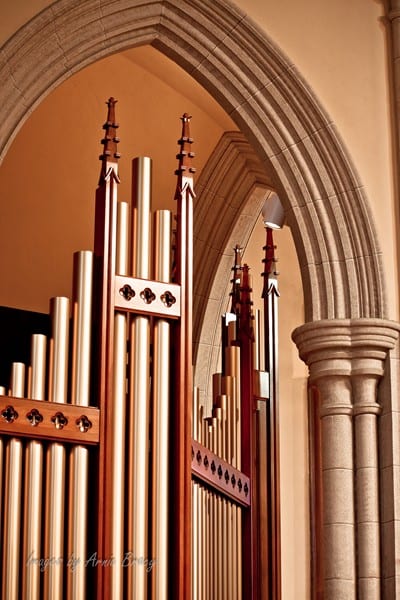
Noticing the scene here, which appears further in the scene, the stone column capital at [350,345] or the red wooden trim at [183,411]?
the stone column capital at [350,345]

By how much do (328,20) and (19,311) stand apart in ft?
9.57

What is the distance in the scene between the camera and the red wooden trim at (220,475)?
7.19 meters

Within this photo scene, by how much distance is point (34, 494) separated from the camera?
6219 millimetres

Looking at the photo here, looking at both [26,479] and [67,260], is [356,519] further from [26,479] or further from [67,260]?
[67,260]

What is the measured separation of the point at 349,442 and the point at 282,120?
1.79m

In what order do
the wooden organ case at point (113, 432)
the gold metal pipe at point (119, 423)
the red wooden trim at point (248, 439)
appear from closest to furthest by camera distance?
1. the wooden organ case at point (113, 432)
2. the gold metal pipe at point (119, 423)
3. the red wooden trim at point (248, 439)

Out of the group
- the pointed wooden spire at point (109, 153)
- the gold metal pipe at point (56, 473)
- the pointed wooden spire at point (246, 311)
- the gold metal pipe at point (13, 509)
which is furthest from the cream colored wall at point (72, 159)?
the gold metal pipe at point (13, 509)

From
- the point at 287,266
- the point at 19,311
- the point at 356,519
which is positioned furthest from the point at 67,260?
the point at 356,519

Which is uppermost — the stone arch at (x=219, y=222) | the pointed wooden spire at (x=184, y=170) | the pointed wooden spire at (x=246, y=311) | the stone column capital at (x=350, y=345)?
the stone arch at (x=219, y=222)

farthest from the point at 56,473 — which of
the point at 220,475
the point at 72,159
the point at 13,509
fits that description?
the point at 72,159

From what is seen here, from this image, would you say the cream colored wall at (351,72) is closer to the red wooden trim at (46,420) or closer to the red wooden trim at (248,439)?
the red wooden trim at (248,439)

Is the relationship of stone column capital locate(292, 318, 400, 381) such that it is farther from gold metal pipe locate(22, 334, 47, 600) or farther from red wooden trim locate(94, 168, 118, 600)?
gold metal pipe locate(22, 334, 47, 600)

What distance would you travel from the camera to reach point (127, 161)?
1059 centimetres

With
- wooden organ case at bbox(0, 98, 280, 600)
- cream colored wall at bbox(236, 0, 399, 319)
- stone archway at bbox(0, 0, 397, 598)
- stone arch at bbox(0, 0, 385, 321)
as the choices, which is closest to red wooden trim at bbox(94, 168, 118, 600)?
wooden organ case at bbox(0, 98, 280, 600)
